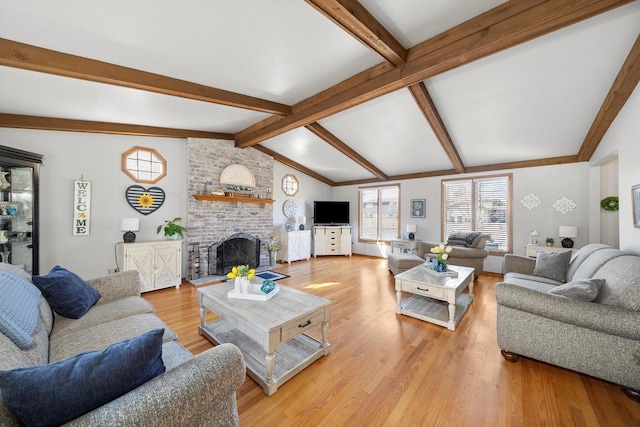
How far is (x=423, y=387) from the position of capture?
1.93 m

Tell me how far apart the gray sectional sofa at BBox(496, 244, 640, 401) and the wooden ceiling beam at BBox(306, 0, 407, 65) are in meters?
2.56

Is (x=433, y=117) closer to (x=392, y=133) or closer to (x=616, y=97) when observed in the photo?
(x=392, y=133)

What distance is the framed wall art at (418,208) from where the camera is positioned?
6512 mm

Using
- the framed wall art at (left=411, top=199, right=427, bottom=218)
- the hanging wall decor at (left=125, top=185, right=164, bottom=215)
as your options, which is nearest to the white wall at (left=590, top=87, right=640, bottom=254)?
the framed wall art at (left=411, top=199, right=427, bottom=218)

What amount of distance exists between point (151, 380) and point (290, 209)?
6.26 m

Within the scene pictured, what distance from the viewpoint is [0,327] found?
1.20 m

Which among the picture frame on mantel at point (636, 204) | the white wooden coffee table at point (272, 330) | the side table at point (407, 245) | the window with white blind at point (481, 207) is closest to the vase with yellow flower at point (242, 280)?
the white wooden coffee table at point (272, 330)

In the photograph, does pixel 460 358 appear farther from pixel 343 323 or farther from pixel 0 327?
pixel 0 327

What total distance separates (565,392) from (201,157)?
5953mm

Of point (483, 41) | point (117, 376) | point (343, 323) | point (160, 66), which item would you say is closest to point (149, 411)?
point (117, 376)

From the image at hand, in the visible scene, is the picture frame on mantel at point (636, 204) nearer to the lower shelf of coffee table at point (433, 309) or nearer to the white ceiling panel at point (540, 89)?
the white ceiling panel at point (540, 89)

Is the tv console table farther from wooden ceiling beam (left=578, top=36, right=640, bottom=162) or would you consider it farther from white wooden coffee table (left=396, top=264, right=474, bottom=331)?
wooden ceiling beam (left=578, top=36, right=640, bottom=162)

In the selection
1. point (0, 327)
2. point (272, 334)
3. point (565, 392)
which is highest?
point (0, 327)

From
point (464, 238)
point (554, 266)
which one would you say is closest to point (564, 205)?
point (464, 238)
